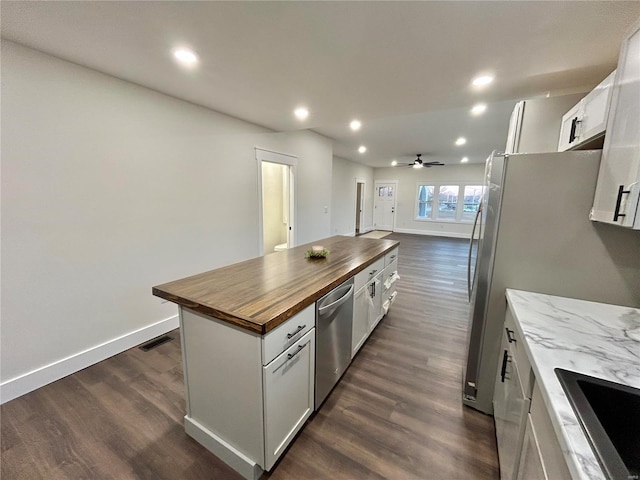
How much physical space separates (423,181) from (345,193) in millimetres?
3287

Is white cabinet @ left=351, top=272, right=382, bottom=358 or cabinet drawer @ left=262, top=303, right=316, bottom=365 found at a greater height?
cabinet drawer @ left=262, top=303, right=316, bottom=365

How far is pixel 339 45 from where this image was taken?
169 cm

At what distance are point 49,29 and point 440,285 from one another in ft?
16.6

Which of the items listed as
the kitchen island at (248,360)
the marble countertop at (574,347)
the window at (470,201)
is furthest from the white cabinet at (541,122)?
the window at (470,201)

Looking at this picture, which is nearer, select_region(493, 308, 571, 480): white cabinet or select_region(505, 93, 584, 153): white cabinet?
select_region(493, 308, 571, 480): white cabinet

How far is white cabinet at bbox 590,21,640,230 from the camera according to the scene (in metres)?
1.04

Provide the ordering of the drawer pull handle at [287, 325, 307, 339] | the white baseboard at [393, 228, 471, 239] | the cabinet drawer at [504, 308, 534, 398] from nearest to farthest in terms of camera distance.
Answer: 1. the cabinet drawer at [504, 308, 534, 398]
2. the drawer pull handle at [287, 325, 307, 339]
3. the white baseboard at [393, 228, 471, 239]

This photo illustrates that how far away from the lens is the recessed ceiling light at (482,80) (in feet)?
6.83

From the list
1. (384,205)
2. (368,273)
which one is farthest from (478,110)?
(384,205)

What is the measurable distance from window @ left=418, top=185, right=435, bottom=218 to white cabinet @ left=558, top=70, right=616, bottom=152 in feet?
26.6

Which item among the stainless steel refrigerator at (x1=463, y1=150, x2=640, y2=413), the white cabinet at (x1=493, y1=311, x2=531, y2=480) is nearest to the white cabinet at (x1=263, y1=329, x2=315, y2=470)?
the white cabinet at (x1=493, y1=311, x2=531, y2=480)

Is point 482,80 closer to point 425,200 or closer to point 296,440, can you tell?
point 296,440

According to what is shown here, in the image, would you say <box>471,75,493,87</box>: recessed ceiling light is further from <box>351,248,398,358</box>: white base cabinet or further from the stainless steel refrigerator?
<box>351,248,398,358</box>: white base cabinet

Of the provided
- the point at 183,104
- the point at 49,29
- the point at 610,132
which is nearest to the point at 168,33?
the point at 49,29
